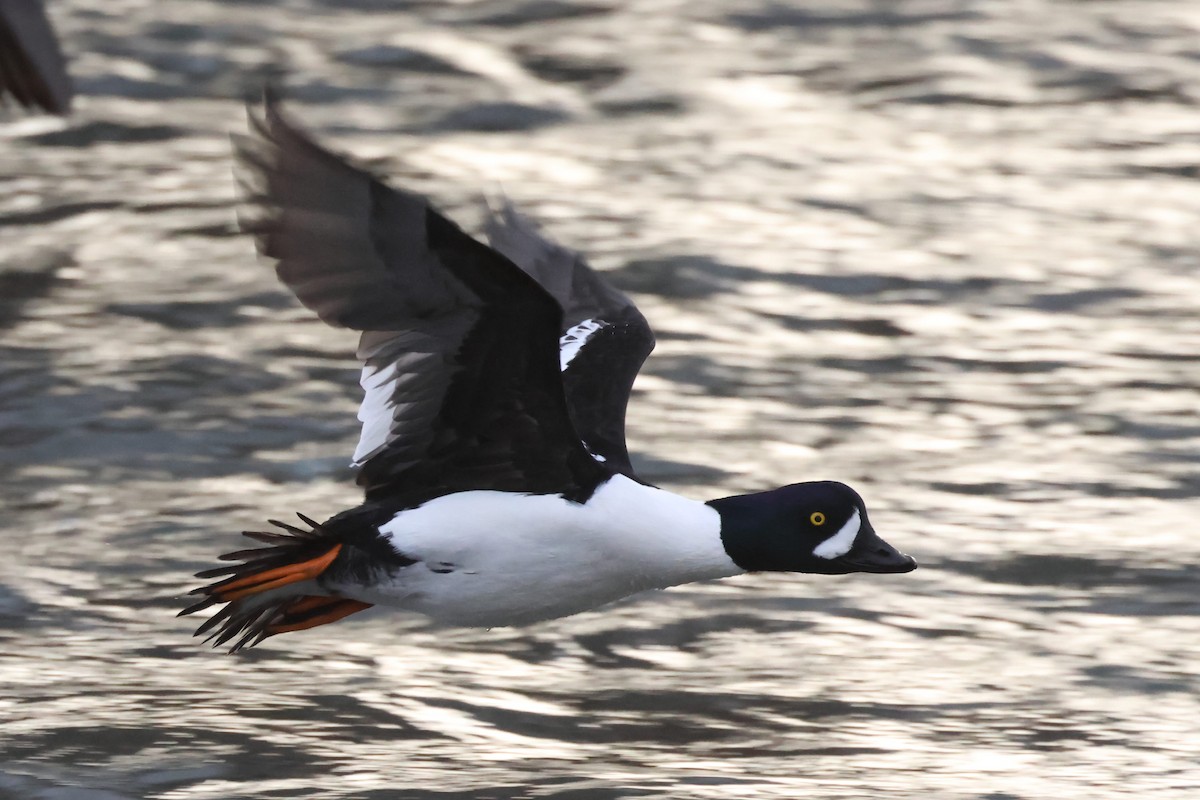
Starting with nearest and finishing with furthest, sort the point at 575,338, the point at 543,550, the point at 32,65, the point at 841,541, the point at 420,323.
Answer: the point at 32,65 → the point at 420,323 → the point at 543,550 → the point at 841,541 → the point at 575,338

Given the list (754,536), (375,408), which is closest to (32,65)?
(375,408)

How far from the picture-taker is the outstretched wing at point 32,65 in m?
4.45

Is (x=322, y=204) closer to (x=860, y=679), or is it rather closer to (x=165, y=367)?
(x=860, y=679)

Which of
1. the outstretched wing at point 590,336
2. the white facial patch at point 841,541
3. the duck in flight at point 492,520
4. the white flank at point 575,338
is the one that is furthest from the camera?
the white flank at point 575,338

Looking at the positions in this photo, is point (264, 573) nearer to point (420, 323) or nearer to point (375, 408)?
point (375, 408)

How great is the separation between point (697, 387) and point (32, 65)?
5.67 metres

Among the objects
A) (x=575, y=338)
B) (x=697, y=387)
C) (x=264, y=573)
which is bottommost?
(x=697, y=387)

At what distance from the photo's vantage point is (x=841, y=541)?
604cm

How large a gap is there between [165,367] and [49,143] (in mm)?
3313

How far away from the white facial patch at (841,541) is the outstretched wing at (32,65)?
2557mm

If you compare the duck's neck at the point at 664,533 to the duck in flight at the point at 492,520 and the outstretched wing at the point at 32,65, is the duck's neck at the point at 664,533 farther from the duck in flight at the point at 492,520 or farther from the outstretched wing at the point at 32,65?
the outstretched wing at the point at 32,65

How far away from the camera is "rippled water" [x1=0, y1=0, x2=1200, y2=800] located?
6832 millimetres

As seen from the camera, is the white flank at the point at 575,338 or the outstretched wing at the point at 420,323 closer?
the outstretched wing at the point at 420,323

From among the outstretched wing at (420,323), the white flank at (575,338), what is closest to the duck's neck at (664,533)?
the outstretched wing at (420,323)
